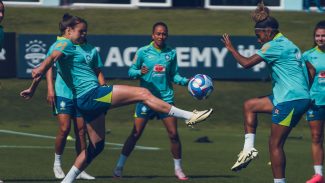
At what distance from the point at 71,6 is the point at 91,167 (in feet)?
77.1

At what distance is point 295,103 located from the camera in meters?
14.4

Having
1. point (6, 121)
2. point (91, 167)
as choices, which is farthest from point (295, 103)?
point (6, 121)

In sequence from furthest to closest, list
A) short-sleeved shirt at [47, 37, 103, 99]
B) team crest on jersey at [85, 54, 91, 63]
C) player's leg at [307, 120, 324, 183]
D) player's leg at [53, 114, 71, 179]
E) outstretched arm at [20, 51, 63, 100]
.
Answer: player's leg at [53, 114, 71, 179], player's leg at [307, 120, 324, 183], short-sleeved shirt at [47, 37, 103, 99], team crest on jersey at [85, 54, 91, 63], outstretched arm at [20, 51, 63, 100]

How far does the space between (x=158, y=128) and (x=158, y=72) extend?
9.65 metres

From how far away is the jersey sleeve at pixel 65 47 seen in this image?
563 inches

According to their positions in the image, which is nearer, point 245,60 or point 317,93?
point 245,60

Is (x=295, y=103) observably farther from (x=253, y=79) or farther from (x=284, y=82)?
(x=253, y=79)

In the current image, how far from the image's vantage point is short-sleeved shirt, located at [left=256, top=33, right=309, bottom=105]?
14.3 metres

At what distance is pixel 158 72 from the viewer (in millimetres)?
17375

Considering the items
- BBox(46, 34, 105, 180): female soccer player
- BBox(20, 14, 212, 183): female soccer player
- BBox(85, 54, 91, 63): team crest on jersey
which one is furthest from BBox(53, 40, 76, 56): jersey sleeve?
BBox(46, 34, 105, 180): female soccer player

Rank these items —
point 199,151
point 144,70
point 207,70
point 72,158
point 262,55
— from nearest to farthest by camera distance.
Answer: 1. point 262,55
2. point 144,70
3. point 72,158
4. point 199,151
5. point 207,70

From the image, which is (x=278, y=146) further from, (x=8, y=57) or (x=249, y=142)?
(x=8, y=57)

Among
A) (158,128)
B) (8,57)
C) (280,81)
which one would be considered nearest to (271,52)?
(280,81)

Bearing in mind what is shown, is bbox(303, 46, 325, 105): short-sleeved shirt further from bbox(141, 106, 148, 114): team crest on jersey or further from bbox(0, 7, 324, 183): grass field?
bbox(141, 106, 148, 114): team crest on jersey
